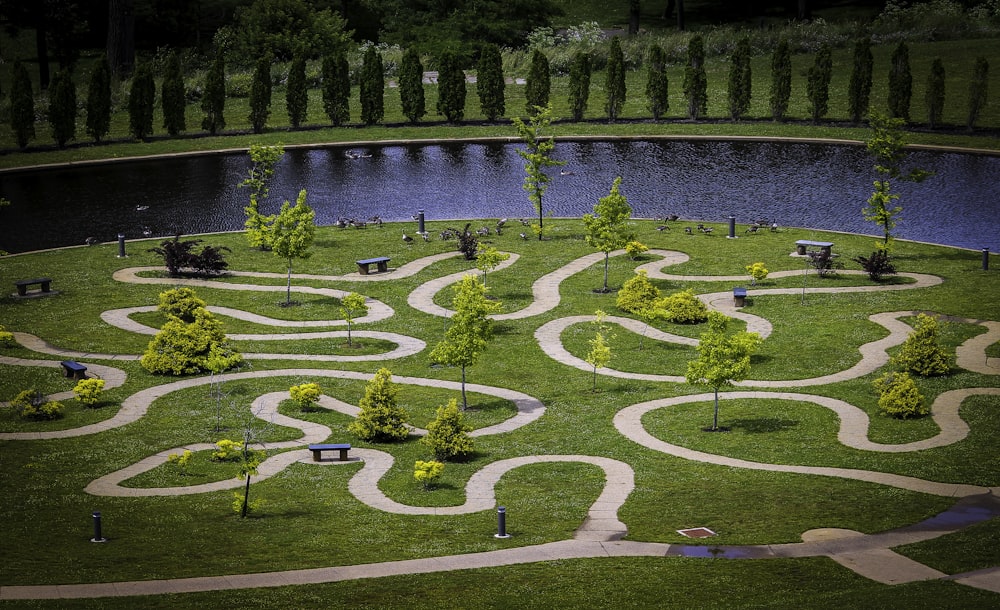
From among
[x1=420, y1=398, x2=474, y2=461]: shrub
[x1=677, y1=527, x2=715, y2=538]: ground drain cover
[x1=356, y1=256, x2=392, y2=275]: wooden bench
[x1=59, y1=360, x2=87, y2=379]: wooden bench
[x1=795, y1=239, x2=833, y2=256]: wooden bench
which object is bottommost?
[x1=677, y1=527, x2=715, y2=538]: ground drain cover

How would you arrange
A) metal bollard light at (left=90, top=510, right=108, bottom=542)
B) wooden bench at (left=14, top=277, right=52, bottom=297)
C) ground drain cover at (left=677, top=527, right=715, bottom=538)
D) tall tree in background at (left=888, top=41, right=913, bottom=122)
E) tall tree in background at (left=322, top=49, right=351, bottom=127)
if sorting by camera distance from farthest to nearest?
1. tall tree in background at (left=322, top=49, right=351, bottom=127)
2. tall tree in background at (left=888, top=41, right=913, bottom=122)
3. wooden bench at (left=14, top=277, right=52, bottom=297)
4. ground drain cover at (left=677, top=527, right=715, bottom=538)
5. metal bollard light at (left=90, top=510, right=108, bottom=542)

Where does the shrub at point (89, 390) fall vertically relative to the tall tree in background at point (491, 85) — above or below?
below

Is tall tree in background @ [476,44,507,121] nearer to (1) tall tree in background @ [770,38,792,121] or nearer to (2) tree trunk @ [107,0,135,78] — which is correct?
(1) tall tree in background @ [770,38,792,121]

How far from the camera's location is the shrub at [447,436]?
112ft

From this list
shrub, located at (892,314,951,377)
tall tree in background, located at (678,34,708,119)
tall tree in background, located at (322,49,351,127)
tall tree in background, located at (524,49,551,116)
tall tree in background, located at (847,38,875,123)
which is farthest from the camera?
tall tree in background, located at (524,49,551,116)

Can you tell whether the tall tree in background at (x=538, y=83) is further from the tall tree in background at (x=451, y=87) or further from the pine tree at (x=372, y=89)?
the pine tree at (x=372, y=89)

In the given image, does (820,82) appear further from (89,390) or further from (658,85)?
(89,390)

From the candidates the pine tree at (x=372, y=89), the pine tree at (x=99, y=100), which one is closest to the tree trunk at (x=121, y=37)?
the pine tree at (x=99, y=100)

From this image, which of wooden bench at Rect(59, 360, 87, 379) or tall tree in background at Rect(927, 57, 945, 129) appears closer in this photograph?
wooden bench at Rect(59, 360, 87, 379)

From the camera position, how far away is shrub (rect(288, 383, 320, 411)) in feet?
127

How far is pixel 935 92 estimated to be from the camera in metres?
83.9

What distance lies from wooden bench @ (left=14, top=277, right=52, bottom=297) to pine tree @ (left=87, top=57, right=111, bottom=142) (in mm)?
38171

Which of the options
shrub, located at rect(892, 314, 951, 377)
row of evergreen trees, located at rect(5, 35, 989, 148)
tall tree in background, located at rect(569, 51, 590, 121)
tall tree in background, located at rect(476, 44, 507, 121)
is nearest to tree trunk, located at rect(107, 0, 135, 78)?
row of evergreen trees, located at rect(5, 35, 989, 148)

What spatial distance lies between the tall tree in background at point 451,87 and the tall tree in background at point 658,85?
15.5 m
